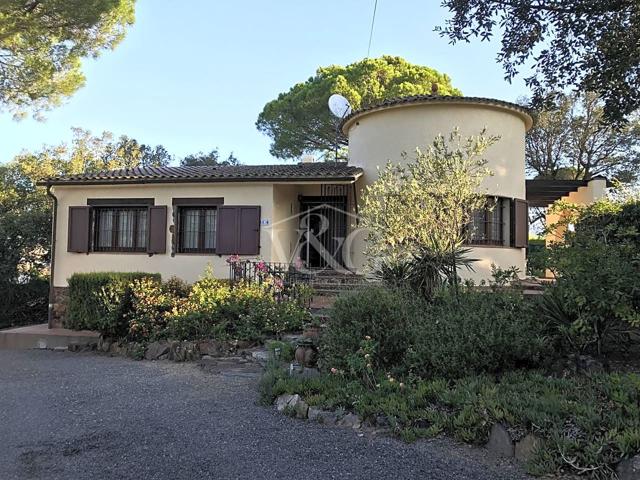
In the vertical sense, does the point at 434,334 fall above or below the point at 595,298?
below

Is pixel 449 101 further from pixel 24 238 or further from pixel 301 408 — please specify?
pixel 24 238

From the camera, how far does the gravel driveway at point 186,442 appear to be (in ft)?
11.5

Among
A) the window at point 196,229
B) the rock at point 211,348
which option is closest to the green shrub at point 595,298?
the rock at point 211,348

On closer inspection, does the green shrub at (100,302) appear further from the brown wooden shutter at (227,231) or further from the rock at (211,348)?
the brown wooden shutter at (227,231)

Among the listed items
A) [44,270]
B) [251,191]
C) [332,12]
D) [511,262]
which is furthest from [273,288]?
[44,270]

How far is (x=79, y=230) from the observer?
12.1 meters

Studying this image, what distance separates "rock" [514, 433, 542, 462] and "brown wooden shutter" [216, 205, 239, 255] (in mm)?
8610

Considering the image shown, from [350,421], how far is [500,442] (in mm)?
1335

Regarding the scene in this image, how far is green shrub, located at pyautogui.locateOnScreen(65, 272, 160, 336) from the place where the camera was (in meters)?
8.82

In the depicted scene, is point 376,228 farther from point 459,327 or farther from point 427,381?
point 427,381

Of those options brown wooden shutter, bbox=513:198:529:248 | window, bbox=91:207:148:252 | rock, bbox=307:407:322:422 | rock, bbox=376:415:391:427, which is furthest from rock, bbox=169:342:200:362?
brown wooden shutter, bbox=513:198:529:248

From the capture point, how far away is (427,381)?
4809mm

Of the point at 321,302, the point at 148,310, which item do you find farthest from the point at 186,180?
the point at 321,302

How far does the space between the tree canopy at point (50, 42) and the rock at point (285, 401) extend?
442 inches
